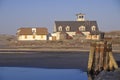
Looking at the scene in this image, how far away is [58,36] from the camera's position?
290 ft

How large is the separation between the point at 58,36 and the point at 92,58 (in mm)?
65992

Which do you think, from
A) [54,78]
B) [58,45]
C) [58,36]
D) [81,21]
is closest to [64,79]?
[54,78]

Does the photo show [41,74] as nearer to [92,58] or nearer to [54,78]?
[54,78]

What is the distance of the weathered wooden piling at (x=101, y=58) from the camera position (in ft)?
73.0

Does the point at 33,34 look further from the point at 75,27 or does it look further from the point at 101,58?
the point at 101,58

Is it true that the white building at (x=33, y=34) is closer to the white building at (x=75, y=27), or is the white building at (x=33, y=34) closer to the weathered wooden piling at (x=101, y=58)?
the white building at (x=75, y=27)

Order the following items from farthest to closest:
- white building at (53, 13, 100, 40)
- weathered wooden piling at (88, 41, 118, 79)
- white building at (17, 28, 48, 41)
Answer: white building at (17, 28, 48, 41) → white building at (53, 13, 100, 40) → weathered wooden piling at (88, 41, 118, 79)

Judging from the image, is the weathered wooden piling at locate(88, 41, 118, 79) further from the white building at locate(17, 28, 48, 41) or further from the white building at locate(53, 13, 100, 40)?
the white building at locate(17, 28, 48, 41)

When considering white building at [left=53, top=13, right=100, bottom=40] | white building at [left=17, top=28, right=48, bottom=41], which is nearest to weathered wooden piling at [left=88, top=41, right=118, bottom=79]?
white building at [left=53, top=13, right=100, bottom=40]

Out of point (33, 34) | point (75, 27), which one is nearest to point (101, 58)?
point (75, 27)

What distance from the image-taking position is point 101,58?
876 inches

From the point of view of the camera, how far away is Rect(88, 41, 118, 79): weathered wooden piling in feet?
73.0

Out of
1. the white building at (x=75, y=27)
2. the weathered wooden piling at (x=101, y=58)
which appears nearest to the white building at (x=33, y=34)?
the white building at (x=75, y=27)

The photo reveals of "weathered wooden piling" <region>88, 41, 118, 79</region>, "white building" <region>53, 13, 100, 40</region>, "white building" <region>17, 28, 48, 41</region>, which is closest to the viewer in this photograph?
"weathered wooden piling" <region>88, 41, 118, 79</region>
